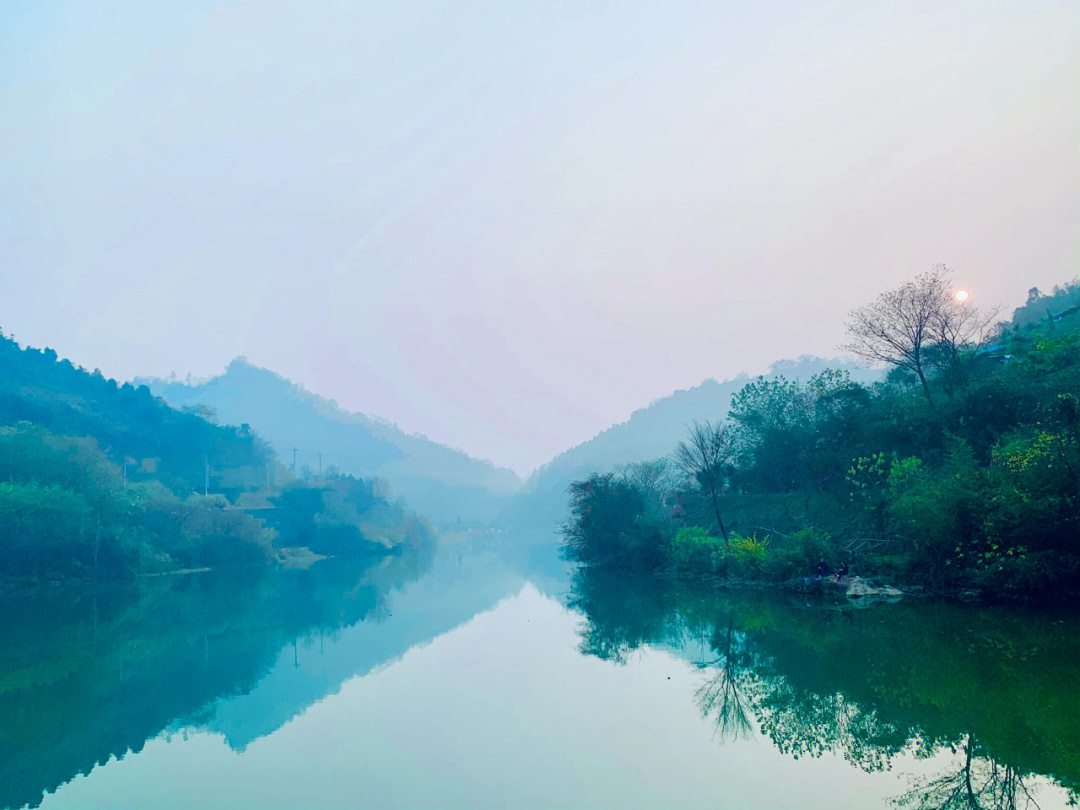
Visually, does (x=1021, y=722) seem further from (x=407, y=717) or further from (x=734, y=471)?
(x=734, y=471)

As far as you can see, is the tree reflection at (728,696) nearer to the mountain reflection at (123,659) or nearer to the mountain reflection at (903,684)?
the mountain reflection at (903,684)

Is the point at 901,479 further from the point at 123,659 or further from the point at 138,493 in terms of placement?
the point at 138,493

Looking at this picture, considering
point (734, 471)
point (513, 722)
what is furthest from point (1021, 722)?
point (734, 471)

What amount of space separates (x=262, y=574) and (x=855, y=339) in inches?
1354

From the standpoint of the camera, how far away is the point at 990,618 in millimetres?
15195

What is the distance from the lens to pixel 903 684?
10305mm

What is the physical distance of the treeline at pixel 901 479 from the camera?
665 inches

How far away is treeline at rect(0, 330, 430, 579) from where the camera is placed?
3772cm

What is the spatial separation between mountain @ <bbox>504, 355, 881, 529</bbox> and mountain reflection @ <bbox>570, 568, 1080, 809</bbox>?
11080 centimetres

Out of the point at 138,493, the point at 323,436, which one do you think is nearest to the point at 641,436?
the point at 323,436

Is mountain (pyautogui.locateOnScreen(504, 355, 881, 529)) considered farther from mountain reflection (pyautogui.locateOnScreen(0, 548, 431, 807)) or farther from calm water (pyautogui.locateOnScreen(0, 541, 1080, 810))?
calm water (pyautogui.locateOnScreen(0, 541, 1080, 810))

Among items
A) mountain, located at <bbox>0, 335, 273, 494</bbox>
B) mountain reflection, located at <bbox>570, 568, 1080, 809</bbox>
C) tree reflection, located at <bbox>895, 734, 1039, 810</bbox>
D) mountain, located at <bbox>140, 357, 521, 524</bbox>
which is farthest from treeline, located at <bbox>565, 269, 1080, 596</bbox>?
mountain, located at <bbox>140, 357, 521, 524</bbox>

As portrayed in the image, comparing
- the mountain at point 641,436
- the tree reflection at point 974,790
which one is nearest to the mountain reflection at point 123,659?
the tree reflection at point 974,790

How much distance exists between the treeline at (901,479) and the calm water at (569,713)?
2210 mm
